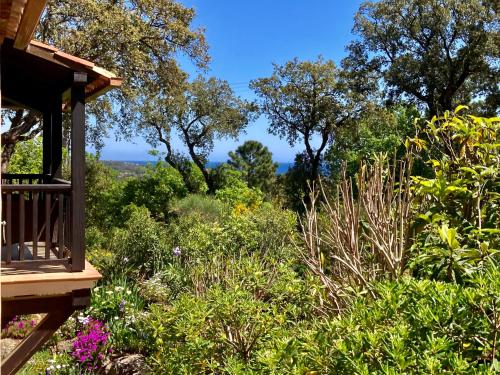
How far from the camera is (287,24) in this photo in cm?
4888

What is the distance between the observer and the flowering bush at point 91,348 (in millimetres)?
7297

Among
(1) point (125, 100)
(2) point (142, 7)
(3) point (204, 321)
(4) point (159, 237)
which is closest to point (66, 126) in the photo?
(1) point (125, 100)

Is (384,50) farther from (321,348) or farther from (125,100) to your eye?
(321,348)

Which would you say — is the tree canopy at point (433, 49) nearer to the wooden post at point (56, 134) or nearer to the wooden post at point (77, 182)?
the wooden post at point (56, 134)

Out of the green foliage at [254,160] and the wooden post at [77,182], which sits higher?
the green foliage at [254,160]

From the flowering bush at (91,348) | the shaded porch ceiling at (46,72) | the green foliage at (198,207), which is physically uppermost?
the shaded porch ceiling at (46,72)

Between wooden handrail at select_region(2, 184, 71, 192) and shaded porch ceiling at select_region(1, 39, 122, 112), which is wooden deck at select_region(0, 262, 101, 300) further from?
shaded porch ceiling at select_region(1, 39, 122, 112)

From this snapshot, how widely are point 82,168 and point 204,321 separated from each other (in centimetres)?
182

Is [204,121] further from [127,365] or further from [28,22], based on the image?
[28,22]

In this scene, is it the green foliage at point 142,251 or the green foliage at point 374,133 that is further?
the green foliage at point 374,133

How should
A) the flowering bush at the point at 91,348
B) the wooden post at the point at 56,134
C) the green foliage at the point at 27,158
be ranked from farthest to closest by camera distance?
1. the green foliage at the point at 27,158
2. the flowering bush at the point at 91,348
3. the wooden post at the point at 56,134

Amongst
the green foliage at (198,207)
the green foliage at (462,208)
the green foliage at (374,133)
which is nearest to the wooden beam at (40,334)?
the green foliage at (462,208)

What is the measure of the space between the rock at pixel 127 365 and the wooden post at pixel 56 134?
2.80 meters

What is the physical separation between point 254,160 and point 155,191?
65.3 feet
